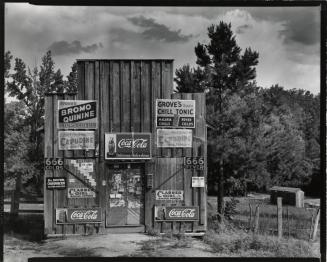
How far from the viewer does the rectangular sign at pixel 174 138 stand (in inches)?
590

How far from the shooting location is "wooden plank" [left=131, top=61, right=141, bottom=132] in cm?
1494

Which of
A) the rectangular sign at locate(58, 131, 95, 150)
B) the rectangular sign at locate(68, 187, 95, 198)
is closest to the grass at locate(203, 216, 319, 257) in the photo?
the rectangular sign at locate(68, 187, 95, 198)

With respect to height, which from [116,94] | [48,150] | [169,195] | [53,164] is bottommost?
[169,195]

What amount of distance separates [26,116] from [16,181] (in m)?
3.15

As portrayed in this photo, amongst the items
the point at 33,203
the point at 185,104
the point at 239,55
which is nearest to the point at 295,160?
the point at 239,55

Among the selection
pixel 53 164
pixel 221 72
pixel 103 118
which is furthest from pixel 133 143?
pixel 221 72

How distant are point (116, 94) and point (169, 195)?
3.92m

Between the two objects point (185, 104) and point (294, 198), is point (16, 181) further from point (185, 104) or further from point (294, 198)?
point (294, 198)

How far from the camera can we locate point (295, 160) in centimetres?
2972

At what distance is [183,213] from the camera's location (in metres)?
15.1

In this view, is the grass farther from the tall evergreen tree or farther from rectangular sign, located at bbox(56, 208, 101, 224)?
the tall evergreen tree

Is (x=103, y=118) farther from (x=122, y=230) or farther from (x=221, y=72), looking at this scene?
(x=221, y=72)

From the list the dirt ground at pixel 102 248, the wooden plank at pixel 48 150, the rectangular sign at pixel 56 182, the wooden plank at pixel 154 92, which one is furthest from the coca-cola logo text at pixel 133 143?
the dirt ground at pixel 102 248

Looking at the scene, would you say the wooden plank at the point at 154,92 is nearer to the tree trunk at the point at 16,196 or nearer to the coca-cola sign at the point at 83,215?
the coca-cola sign at the point at 83,215
